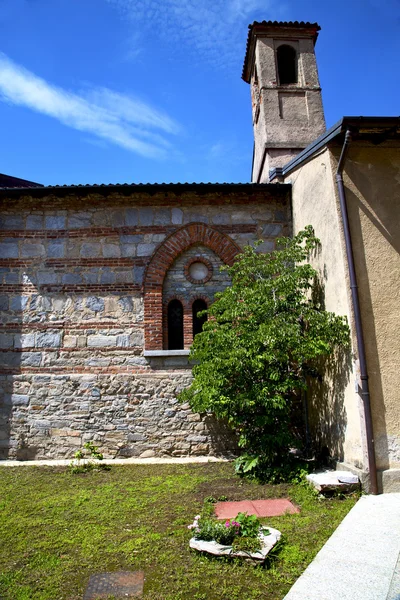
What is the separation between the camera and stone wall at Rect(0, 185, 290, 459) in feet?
24.9

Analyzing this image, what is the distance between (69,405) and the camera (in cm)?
768

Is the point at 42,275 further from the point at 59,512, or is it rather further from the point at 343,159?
the point at 343,159

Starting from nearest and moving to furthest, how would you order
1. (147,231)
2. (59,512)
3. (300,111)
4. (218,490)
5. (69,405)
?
(59,512) → (218,490) → (69,405) → (147,231) → (300,111)

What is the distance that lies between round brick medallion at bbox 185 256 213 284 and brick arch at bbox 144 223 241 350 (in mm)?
274

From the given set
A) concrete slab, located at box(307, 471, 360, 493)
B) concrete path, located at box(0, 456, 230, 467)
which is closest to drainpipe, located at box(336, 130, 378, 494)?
concrete slab, located at box(307, 471, 360, 493)

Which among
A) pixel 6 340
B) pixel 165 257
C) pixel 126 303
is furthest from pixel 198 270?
pixel 6 340

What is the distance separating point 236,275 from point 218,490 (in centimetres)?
337

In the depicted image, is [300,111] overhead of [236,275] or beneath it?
overhead

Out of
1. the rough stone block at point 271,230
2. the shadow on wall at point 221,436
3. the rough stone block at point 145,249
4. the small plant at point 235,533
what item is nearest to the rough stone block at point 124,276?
the rough stone block at point 145,249

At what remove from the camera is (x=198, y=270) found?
827 cm

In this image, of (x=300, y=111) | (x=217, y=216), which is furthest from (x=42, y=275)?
(x=300, y=111)

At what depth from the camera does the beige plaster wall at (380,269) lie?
5.44m

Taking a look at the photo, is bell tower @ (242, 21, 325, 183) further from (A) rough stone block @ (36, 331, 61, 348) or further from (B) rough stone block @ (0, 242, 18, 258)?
(A) rough stone block @ (36, 331, 61, 348)

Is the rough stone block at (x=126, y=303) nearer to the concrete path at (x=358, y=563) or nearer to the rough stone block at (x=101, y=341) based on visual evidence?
the rough stone block at (x=101, y=341)
